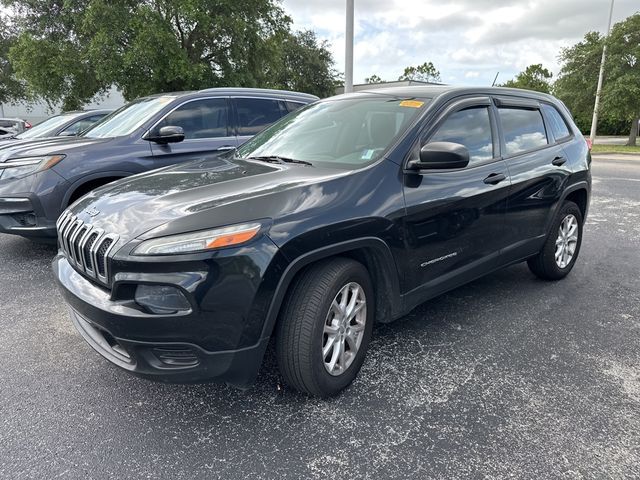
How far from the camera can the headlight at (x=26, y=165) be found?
4555 millimetres

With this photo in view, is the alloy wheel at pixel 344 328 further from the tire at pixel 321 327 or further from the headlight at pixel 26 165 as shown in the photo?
the headlight at pixel 26 165

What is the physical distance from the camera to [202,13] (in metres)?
16.4

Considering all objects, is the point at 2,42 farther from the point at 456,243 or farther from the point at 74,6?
the point at 456,243

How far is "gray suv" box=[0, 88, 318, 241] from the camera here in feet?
14.7

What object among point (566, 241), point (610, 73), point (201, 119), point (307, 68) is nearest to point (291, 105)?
point (201, 119)

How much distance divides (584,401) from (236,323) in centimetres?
197

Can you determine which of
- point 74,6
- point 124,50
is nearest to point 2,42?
point 74,6

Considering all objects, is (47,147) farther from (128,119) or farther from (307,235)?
(307,235)

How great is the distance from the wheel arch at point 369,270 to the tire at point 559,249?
2.05 metres

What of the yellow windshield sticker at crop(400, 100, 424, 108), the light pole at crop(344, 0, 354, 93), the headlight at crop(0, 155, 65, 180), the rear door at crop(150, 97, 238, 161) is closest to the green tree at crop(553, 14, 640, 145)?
the light pole at crop(344, 0, 354, 93)

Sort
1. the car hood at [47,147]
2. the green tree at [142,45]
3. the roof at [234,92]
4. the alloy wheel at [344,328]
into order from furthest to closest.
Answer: the green tree at [142,45] → the roof at [234,92] → the car hood at [47,147] → the alloy wheel at [344,328]

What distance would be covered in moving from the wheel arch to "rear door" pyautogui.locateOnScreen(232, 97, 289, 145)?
144 inches

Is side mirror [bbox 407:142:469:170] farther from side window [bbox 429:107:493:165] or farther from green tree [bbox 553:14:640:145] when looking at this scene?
green tree [bbox 553:14:640:145]

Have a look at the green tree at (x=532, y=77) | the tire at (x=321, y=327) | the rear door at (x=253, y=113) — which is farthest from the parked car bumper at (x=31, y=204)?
the green tree at (x=532, y=77)
